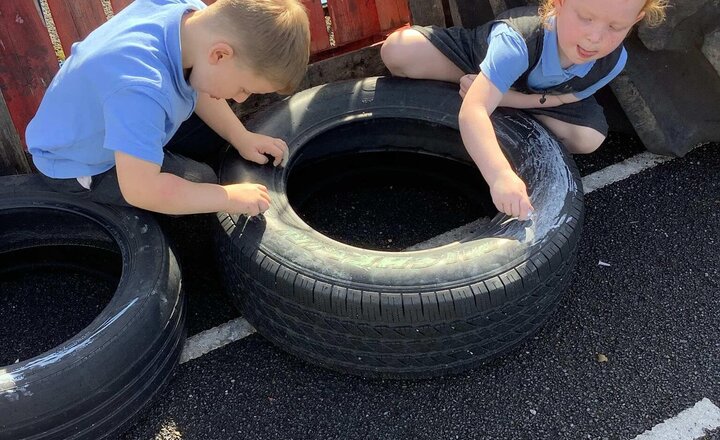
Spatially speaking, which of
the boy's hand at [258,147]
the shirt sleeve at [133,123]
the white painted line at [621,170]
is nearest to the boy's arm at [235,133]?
the boy's hand at [258,147]

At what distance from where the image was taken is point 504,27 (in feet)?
9.91

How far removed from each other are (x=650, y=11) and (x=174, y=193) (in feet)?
6.58

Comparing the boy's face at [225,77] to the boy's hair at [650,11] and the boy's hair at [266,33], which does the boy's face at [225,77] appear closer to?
the boy's hair at [266,33]

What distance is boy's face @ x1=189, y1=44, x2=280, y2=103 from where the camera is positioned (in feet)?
7.29

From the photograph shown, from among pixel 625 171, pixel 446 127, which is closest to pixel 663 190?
pixel 625 171

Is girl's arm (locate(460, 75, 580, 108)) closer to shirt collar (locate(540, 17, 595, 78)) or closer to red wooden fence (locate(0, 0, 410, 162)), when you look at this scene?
shirt collar (locate(540, 17, 595, 78))

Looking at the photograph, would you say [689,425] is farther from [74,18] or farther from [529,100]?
[74,18]

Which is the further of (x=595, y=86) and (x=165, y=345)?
(x=595, y=86)

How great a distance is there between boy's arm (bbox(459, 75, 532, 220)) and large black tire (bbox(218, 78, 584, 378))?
8 centimetres

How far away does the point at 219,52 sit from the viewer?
7.25 feet

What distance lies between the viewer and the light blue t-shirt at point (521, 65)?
112 inches

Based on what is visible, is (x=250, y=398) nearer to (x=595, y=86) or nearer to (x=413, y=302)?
(x=413, y=302)

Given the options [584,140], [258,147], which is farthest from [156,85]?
[584,140]

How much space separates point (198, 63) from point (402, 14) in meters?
1.82
